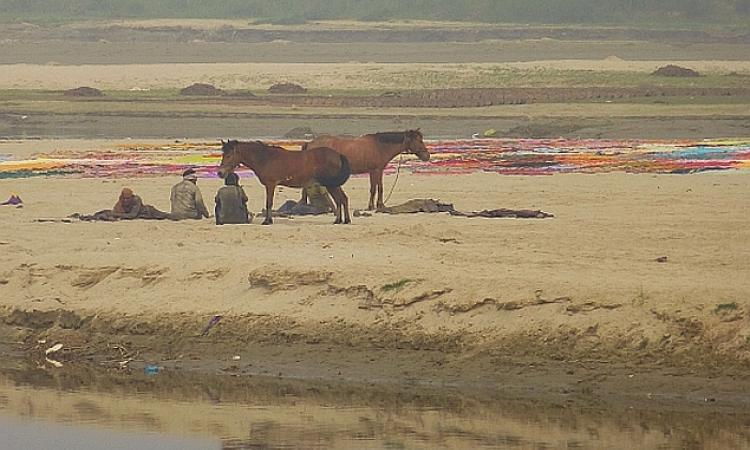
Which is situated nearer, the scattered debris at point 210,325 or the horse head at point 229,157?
the scattered debris at point 210,325

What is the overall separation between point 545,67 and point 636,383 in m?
61.4

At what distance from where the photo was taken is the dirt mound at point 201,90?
59353 mm

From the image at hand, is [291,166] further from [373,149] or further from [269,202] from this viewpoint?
[373,149]

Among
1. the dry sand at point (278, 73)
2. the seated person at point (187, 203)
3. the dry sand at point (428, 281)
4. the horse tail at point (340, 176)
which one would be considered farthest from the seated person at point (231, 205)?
the dry sand at point (278, 73)

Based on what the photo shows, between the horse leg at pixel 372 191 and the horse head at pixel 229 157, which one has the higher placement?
the horse head at pixel 229 157

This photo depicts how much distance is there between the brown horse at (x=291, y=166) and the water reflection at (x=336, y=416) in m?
4.98

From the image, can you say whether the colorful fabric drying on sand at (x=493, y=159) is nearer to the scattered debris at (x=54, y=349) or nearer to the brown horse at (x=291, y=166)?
the brown horse at (x=291, y=166)

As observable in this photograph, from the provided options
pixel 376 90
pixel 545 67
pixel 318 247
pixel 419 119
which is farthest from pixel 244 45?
pixel 318 247

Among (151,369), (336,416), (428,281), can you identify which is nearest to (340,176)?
(428,281)

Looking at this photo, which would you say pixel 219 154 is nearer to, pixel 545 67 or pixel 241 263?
pixel 241 263

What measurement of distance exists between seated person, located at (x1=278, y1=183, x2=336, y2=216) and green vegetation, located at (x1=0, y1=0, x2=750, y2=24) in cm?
10394

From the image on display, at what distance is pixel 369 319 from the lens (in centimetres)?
1525

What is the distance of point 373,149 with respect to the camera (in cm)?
2239

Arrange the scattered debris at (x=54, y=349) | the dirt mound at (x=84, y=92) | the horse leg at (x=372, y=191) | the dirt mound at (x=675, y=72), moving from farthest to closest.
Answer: the dirt mound at (x=675, y=72), the dirt mound at (x=84, y=92), the horse leg at (x=372, y=191), the scattered debris at (x=54, y=349)
